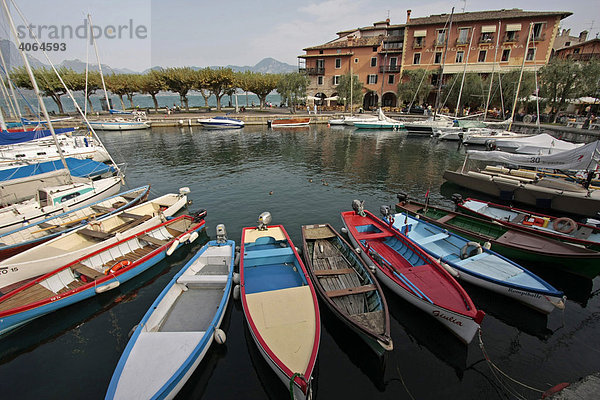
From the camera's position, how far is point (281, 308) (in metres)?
8.59

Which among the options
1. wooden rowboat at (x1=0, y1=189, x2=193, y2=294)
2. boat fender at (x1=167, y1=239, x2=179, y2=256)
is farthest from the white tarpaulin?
wooden rowboat at (x1=0, y1=189, x2=193, y2=294)

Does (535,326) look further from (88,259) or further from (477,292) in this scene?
(88,259)

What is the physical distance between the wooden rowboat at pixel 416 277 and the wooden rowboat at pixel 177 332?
6542 mm

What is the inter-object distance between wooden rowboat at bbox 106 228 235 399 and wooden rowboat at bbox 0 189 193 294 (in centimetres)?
501

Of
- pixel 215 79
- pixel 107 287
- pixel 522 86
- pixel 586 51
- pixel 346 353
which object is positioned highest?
pixel 586 51

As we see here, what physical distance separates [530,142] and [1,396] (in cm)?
3817

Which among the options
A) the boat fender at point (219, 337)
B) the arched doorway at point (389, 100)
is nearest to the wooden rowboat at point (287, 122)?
→ the arched doorway at point (389, 100)

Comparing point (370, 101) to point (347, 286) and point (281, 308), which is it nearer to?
point (347, 286)

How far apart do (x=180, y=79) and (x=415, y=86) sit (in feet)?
193

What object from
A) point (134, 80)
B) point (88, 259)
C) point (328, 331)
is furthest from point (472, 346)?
point (134, 80)

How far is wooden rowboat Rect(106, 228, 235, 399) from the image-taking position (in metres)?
6.55

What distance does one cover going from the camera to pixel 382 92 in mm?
73062

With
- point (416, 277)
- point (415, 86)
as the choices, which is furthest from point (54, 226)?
point (415, 86)

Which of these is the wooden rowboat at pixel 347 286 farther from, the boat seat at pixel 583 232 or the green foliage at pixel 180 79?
the green foliage at pixel 180 79
